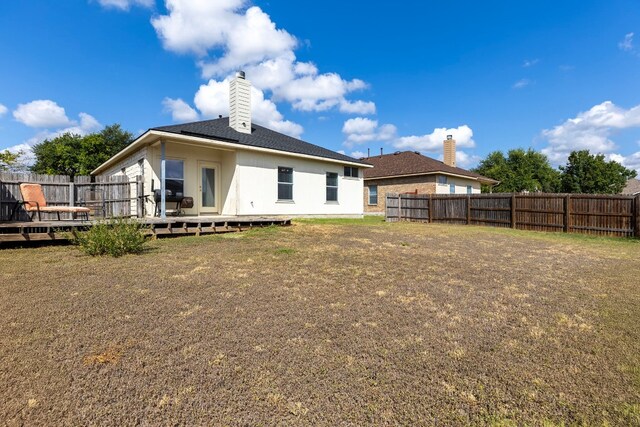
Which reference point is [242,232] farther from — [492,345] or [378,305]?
[492,345]

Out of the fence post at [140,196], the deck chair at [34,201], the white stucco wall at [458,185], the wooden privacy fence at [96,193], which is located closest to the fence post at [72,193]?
the wooden privacy fence at [96,193]

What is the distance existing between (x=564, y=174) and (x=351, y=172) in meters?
43.7

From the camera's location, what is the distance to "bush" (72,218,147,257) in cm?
588

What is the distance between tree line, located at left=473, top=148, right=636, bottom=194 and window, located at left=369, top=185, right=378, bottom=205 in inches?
646

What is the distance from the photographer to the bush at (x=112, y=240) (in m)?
5.88

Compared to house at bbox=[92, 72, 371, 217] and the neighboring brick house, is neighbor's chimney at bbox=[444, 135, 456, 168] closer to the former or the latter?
the neighboring brick house

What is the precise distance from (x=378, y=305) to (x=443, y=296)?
95 centimetres

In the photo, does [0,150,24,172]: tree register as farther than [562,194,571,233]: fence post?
Yes

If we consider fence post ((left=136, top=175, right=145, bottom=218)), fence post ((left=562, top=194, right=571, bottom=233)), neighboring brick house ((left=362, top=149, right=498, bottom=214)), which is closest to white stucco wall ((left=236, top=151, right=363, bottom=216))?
fence post ((left=136, top=175, right=145, bottom=218))

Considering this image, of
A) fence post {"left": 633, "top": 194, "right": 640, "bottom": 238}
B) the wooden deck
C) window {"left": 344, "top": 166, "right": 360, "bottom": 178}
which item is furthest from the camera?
window {"left": 344, "top": 166, "right": 360, "bottom": 178}

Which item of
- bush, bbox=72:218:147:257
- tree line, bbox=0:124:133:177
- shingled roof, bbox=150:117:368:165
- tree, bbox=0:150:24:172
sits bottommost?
bush, bbox=72:218:147:257

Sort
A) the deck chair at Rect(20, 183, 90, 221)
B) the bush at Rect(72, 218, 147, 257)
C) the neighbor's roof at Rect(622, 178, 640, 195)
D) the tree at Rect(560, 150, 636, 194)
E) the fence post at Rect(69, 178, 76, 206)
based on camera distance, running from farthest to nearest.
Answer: the neighbor's roof at Rect(622, 178, 640, 195) < the tree at Rect(560, 150, 636, 194) < the fence post at Rect(69, 178, 76, 206) < the deck chair at Rect(20, 183, 90, 221) < the bush at Rect(72, 218, 147, 257)

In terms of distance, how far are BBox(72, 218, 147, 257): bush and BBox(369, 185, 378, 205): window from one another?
2046cm

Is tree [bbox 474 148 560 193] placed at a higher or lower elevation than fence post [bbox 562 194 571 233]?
higher
